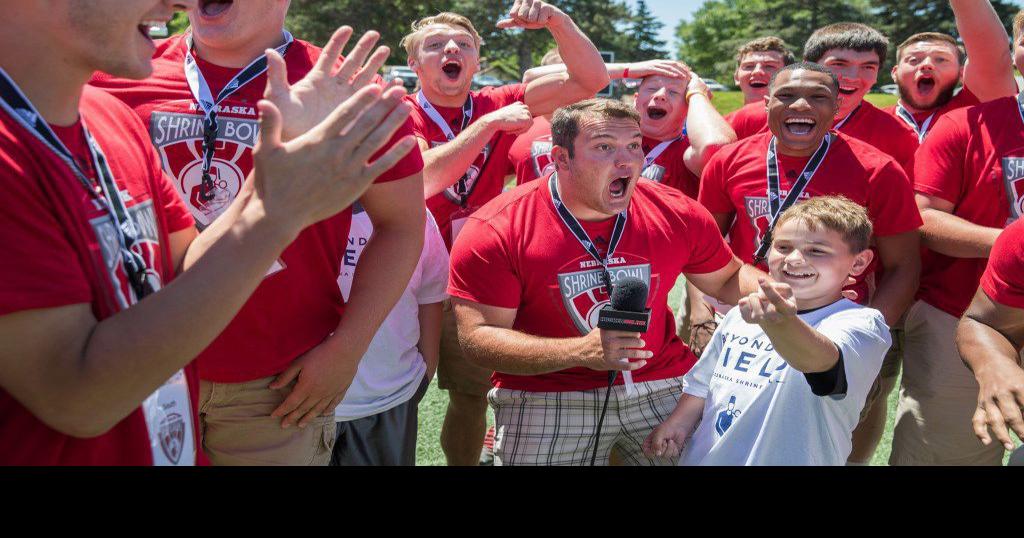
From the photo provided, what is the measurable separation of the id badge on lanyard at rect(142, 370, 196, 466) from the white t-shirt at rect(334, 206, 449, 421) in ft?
4.92

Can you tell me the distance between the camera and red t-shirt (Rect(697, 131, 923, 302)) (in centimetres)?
407

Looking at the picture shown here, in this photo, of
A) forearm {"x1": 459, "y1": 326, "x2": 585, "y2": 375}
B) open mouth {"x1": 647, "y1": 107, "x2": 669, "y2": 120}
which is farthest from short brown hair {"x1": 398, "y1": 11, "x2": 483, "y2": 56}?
forearm {"x1": 459, "y1": 326, "x2": 585, "y2": 375}

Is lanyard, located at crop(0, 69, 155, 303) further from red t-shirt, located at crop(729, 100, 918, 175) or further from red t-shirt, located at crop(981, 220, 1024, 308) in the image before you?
red t-shirt, located at crop(729, 100, 918, 175)

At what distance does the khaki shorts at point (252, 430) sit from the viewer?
2.74 meters

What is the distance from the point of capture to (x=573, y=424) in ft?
11.8

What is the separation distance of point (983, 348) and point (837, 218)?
0.66 metres

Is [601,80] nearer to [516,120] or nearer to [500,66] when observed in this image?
[516,120]

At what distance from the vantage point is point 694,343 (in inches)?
183

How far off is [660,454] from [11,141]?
2.50 metres

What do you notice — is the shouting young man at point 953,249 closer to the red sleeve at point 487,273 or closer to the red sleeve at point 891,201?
the red sleeve at point 891,201

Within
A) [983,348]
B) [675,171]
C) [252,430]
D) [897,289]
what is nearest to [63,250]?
[252,430]

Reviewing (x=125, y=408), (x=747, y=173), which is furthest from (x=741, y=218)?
(x=125, y=408)

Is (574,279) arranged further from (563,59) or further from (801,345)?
(563,59)

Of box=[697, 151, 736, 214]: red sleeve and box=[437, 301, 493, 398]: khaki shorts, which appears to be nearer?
box=[697, 151, 736, 214]: red sleeve
